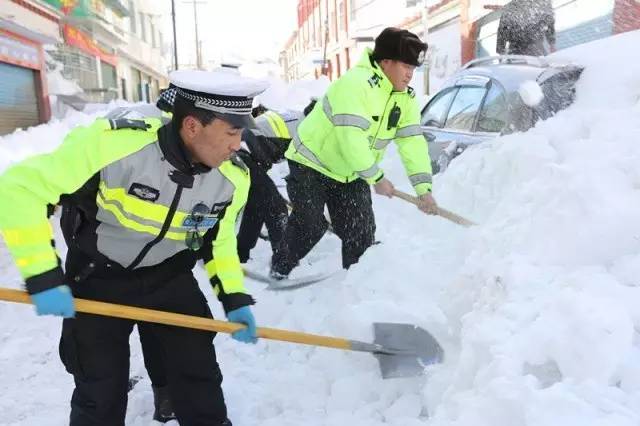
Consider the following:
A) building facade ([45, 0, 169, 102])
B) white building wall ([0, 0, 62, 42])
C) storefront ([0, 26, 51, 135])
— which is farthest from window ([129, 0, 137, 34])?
storefront ([0, 26, 51, 135])

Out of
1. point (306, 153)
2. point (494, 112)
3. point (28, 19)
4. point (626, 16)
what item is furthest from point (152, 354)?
point (28, 19)

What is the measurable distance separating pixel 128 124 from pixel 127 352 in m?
0.84

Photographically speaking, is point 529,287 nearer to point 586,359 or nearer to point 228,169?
point 586,359

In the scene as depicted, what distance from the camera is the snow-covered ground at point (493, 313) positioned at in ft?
5.82

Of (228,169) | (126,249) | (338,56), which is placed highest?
(338,56)

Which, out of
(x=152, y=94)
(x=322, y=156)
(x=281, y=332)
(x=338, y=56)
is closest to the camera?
(x=281, y=332)

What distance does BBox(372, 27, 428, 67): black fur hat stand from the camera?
315 cm

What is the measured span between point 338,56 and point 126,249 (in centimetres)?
3104

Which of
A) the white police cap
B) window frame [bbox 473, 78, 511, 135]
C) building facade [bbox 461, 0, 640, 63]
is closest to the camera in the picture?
the white police cap

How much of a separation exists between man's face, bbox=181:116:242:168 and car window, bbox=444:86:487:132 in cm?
379

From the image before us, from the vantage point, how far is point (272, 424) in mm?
2543

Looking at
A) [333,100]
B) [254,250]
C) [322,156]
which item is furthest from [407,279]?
[254,250]

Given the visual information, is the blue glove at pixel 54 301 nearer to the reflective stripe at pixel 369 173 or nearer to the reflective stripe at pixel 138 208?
the reflective stripe at pixel 138 208

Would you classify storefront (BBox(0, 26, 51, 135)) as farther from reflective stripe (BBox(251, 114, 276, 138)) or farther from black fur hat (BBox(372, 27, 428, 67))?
black fur hat (BBox(372, 27, 428, 67))
